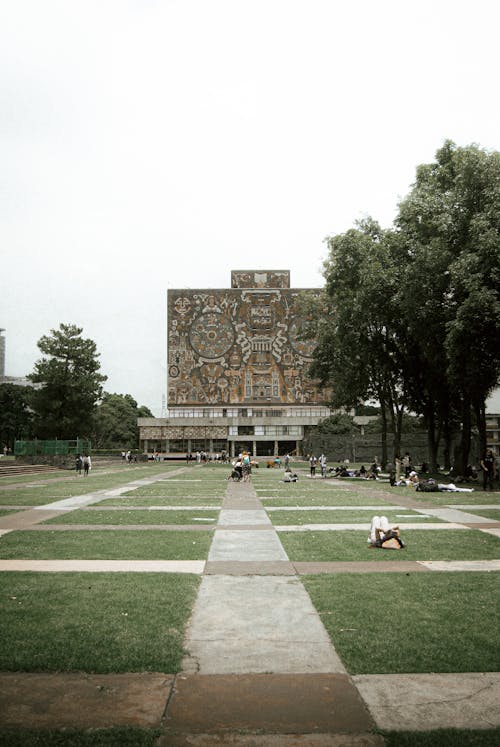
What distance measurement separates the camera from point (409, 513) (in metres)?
16.9

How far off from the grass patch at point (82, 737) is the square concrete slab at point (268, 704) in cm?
23

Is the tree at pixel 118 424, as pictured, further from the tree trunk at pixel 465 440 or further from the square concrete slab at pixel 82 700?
the square concrete slab at pixel 82 700

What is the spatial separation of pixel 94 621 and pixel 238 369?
3949 inches

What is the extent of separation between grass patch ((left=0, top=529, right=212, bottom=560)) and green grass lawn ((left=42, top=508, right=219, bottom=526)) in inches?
63.0

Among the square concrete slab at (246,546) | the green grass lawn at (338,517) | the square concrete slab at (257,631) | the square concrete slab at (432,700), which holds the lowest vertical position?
the green grass lawn at (338,517)

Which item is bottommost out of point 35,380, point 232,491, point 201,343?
point 232,491

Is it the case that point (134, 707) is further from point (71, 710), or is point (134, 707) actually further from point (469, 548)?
point (469, 548)

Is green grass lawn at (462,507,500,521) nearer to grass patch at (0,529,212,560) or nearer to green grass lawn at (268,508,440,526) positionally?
green grass lawn at (268,508,440,526)

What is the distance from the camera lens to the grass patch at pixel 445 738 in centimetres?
385

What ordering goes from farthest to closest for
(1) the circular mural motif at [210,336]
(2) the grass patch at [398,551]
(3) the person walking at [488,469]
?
(1) the circular mural motif at [210,336] < (3) the person walking at [488,469] < (2) the grass patch at [398,551]

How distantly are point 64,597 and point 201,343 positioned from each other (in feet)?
325

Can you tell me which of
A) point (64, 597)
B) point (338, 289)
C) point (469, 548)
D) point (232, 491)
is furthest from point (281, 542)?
point (338, 289)

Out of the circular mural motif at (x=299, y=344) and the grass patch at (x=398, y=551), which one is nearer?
the grass patch at (x=398, y=551)

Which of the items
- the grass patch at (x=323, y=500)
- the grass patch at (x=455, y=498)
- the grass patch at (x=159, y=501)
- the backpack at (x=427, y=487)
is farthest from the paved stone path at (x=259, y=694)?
→ the backpack at (x=427, y=487)
